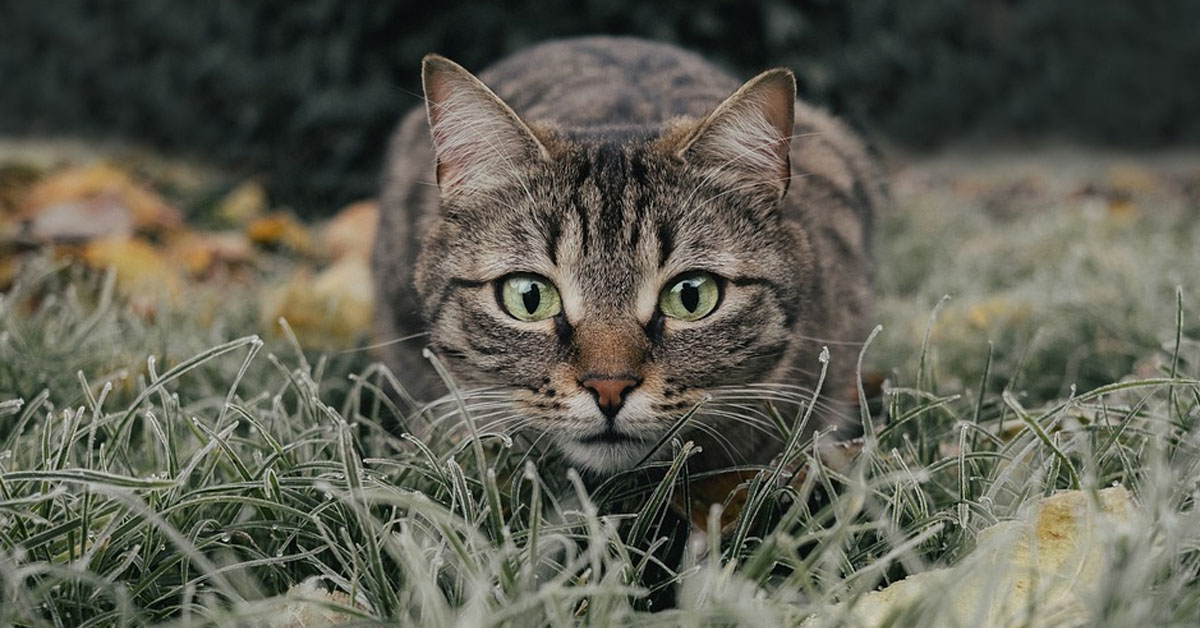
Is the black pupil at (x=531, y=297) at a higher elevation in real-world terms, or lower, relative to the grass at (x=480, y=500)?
higher

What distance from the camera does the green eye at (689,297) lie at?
167 cm

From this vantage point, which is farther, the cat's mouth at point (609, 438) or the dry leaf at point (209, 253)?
the dry leaf at point (209, 253)

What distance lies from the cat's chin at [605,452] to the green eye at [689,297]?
23 cm

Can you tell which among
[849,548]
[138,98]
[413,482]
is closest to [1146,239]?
[849,548]

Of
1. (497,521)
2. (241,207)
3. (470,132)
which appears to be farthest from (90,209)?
(497,521)

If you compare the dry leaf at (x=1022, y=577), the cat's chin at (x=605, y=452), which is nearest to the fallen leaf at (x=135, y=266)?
the cat's chin at (x=605, y=452)

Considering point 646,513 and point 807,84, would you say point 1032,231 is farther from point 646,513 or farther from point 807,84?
point 646,513

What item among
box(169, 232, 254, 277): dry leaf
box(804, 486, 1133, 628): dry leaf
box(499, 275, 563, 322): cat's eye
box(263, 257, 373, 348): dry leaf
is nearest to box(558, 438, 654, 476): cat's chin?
box(499, 275, 563, 322): cat's eye

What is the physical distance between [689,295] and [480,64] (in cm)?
286

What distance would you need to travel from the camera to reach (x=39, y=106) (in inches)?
255

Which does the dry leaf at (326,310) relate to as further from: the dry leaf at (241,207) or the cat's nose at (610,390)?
the dry leaf at (241,207)

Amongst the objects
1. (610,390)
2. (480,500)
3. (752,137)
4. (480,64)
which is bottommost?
(480,500)

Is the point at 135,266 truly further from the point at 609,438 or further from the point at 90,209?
the point at 609,438

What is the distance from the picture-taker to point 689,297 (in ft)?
5.52
